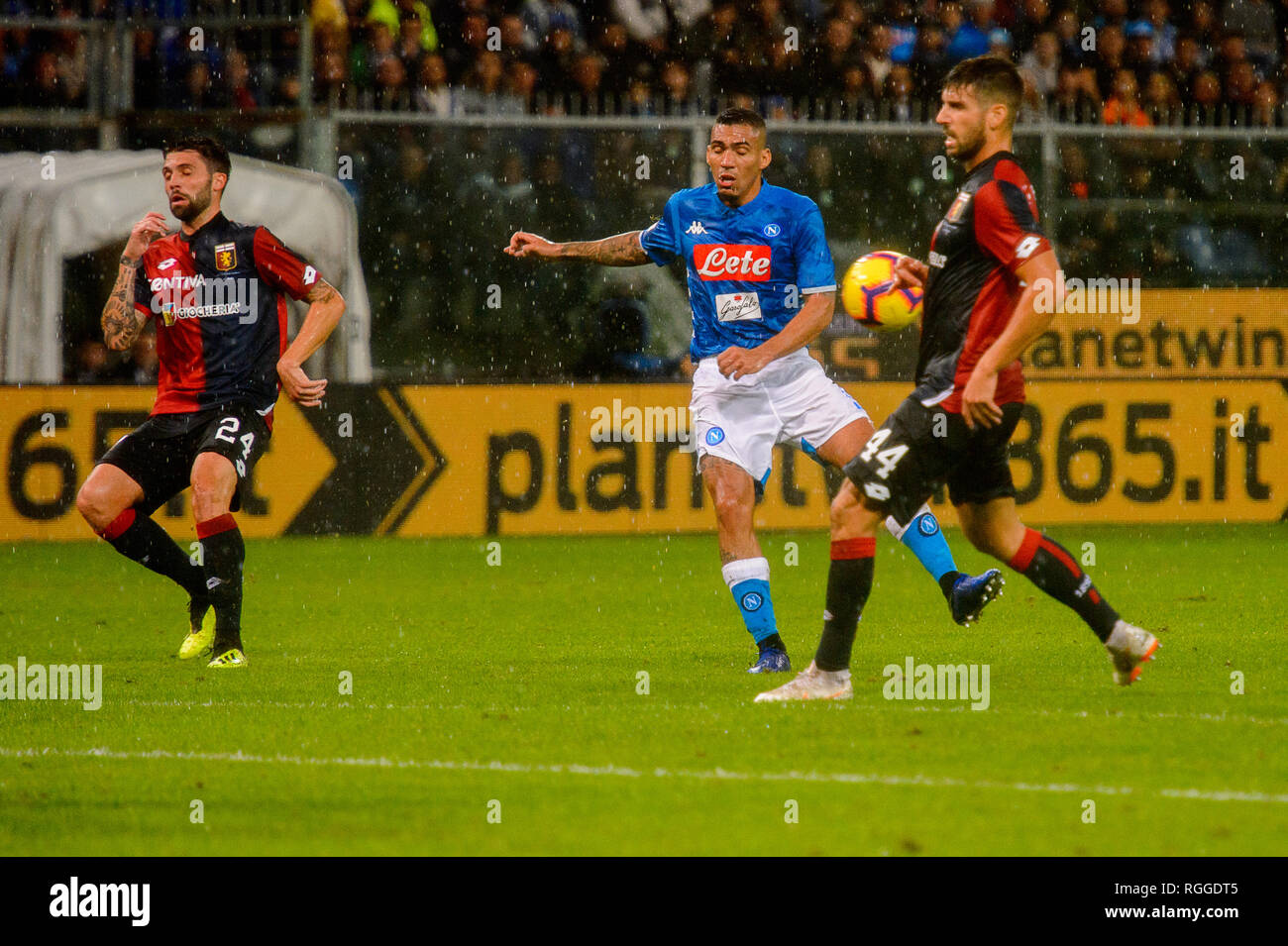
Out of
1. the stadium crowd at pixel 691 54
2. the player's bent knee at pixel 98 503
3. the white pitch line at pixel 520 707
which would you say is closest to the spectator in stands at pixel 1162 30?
the stadium crowd at pixel 691 54

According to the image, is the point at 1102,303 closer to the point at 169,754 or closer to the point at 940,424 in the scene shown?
the point at 940,424

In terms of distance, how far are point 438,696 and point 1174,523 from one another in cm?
884

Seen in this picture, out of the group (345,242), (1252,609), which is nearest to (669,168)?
(345,242)

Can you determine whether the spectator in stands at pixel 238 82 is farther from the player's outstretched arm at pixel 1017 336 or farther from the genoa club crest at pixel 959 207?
the player's outstretched arm at pixel 1017 336

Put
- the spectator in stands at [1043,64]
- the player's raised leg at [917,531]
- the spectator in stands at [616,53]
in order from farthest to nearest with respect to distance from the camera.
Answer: the spectator in stands at [1043,64] < the spectator in stands at [616,53] < the player's raised leg at [917,531]

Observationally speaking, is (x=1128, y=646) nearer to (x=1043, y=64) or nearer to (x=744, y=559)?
(x=744, y=559)

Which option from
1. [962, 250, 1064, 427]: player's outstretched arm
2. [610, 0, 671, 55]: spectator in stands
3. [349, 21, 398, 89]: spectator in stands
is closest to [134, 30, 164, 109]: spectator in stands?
[349, 21, 398, 89]: spectator in stands

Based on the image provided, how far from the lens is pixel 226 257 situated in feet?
26.2

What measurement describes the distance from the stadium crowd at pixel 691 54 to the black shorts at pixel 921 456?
820 cm

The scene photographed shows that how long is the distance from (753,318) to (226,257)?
2148 millimetres

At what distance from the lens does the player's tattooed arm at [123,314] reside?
804 centimetres

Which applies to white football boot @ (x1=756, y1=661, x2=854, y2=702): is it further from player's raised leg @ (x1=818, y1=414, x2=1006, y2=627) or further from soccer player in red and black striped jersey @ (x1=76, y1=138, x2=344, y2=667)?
soccer player in red and black striped jersey @ (x1=76, y1=138, x2=344, y2=667)

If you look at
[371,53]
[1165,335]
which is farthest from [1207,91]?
[371,53]

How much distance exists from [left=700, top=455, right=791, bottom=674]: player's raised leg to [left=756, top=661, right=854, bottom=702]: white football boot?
0.81m
